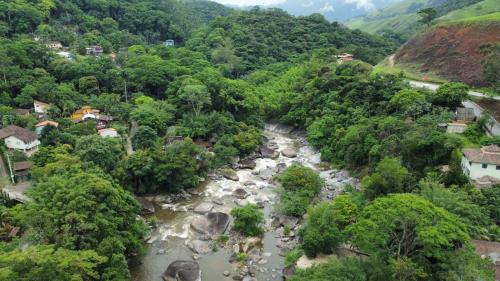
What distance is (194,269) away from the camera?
22359mm

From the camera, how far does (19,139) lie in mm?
32375

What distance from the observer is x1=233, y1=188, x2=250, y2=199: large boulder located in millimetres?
32188

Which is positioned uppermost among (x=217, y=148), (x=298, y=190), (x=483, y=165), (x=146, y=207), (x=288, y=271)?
(x=483, y=165)

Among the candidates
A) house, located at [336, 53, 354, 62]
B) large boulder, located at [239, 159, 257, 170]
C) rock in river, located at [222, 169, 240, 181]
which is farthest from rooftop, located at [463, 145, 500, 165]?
house, located at [336, 53, 354, 62]

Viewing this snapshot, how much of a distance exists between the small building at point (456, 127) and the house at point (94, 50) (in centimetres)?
5256

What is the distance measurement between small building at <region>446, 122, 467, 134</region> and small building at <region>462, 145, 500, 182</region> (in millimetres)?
5742

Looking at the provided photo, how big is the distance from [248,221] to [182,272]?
6338 millimetres

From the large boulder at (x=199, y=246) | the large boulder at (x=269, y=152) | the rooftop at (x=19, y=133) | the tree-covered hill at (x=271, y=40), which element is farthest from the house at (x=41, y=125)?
the tree-covered hill at (x=271, y=40)

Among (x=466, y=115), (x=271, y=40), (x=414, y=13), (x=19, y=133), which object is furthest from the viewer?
(x=414, y=13)

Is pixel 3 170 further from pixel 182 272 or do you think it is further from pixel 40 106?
pixel 182 272

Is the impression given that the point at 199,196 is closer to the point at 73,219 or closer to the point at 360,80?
the point at 73,219

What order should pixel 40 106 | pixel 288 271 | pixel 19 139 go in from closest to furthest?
pixel 288 271 → pixel 19 139 → pixel 40 106

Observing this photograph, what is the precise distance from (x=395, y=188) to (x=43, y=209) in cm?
2102

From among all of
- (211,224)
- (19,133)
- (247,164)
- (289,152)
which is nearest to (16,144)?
(19,133)
